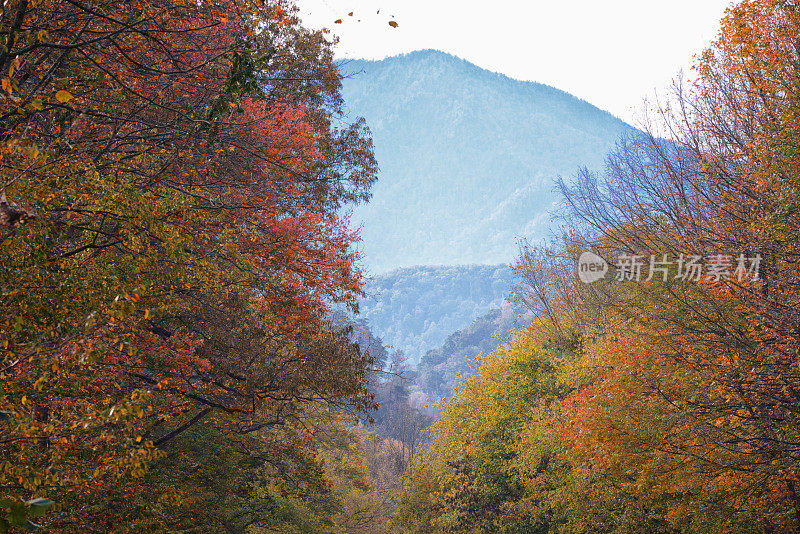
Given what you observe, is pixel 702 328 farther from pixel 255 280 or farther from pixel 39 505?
pixel 39 505

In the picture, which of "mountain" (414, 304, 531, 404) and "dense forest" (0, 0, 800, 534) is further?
"mountain" (414, 304, 531, 404)

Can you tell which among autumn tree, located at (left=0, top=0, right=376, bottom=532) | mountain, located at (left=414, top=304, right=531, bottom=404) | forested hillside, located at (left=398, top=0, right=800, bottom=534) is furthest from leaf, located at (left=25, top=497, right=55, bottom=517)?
mountain, located at (left=414, top=304, right=531, bottom=404)

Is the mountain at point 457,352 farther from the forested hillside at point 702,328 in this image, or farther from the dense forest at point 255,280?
the dense forest at point 255,280

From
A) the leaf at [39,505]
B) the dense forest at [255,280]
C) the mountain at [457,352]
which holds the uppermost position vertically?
the mountain at [457,352]

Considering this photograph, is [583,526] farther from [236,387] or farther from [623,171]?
[236,387]

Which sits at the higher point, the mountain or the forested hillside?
the mountain

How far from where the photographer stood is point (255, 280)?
34.1 ft

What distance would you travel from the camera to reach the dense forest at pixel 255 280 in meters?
5.43

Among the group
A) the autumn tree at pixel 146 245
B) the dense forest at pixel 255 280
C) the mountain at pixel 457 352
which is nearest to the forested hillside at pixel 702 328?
the dense forest at pixel 255 280

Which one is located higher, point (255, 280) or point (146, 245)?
point (255, 280)

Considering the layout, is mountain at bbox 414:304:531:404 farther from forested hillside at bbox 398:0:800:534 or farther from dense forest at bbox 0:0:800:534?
dense forest at bbox 0:0:800:534

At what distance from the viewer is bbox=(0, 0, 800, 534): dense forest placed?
17.8ft

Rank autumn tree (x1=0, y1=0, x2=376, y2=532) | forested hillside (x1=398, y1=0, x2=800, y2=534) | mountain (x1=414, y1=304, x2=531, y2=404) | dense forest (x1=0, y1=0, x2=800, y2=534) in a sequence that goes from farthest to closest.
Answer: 1. mountain (x1=414, y1=304, x2=531, y2=404)
2. forested hillside (x1=398, y1=0, x2=800, y2=534)
3. dense forest (x1=0, y1=0, x2=800, y2=534)
4. autumn tree (x1=0, y1=0, x2=376, y2=532)

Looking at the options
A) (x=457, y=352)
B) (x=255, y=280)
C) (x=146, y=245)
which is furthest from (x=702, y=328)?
(x=457, y=352)
